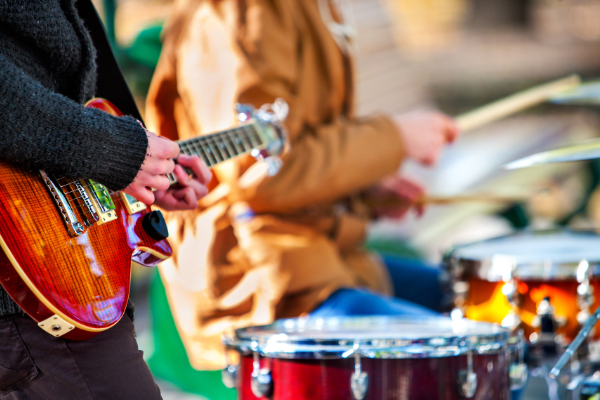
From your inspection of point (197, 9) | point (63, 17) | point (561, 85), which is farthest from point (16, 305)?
point (561, 85)

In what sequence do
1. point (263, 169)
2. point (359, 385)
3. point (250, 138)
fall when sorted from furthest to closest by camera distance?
1. point (263, 169)
2. point (250, 138)
3. point (359, 385)

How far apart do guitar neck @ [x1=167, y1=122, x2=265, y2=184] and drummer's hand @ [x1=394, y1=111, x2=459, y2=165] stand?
1.72 ft

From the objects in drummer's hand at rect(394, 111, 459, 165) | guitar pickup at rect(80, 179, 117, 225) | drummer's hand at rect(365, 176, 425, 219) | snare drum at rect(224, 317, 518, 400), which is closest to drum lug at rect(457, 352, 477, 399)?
snare drum at rect(224, 317, 518, 400)

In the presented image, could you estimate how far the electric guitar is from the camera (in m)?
0.74

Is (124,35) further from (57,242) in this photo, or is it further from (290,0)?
(57,242)

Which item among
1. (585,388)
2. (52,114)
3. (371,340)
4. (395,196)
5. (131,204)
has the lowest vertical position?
(585,388)

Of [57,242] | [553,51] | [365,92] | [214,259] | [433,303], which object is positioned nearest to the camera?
[57,242]

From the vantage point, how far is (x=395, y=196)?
1.89 meters

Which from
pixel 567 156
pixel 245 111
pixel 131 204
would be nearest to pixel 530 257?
pixel 567 156

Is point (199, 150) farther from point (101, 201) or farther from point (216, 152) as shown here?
point (101, 201)

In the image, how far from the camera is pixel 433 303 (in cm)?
190

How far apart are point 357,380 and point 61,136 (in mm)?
564

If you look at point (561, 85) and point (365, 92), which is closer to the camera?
point (561, 85)

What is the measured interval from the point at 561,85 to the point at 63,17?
5.01 feet
